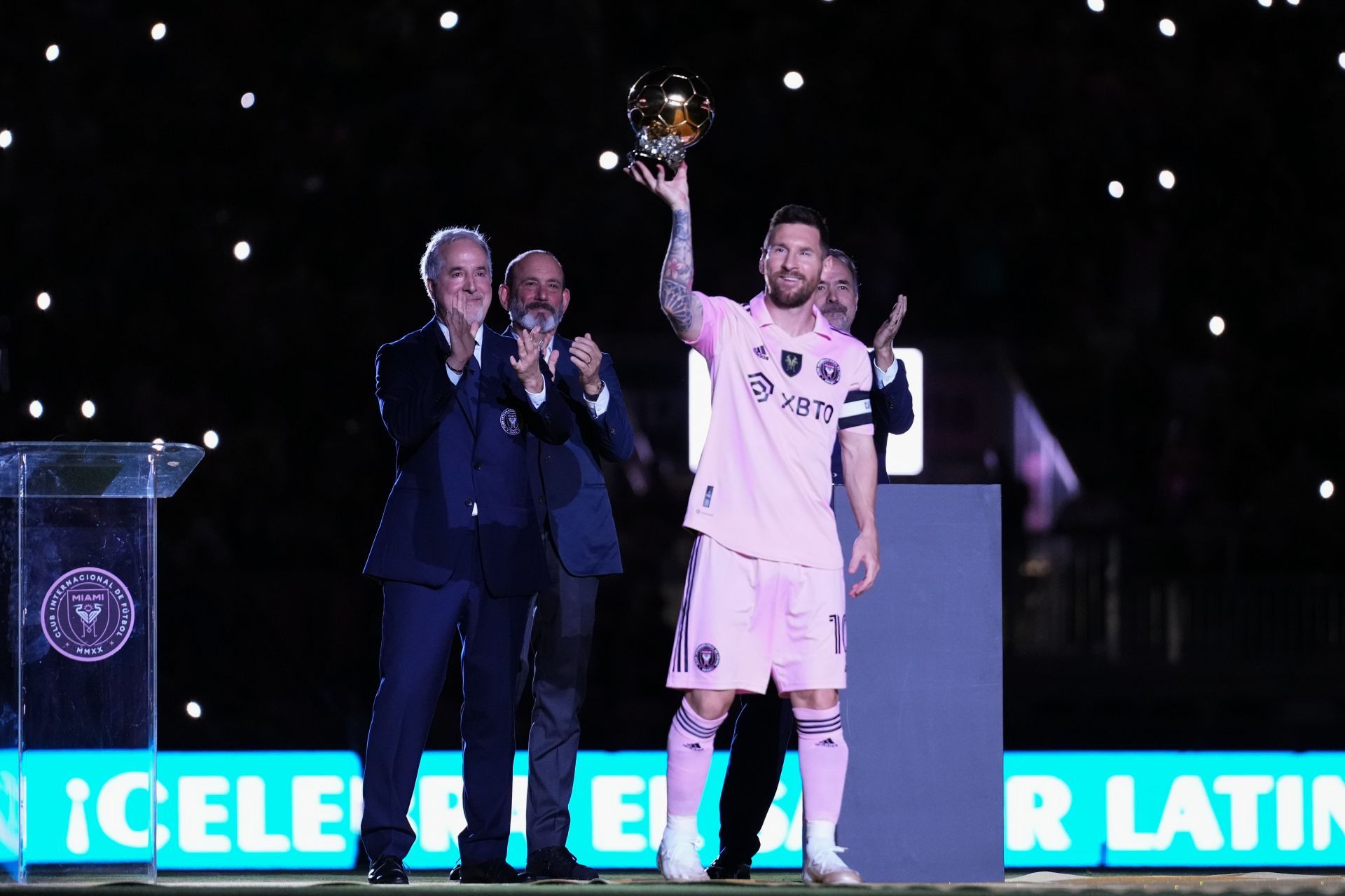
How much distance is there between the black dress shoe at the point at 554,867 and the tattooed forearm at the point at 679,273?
1480 mm

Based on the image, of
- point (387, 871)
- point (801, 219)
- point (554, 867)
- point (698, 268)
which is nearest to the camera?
point (801, 219)

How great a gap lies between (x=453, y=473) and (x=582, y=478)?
381 millimetres

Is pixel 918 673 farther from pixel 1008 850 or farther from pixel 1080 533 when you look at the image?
pixel 1080 533

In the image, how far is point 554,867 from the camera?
182 inches

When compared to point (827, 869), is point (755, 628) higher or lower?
higher

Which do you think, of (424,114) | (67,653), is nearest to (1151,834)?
(67,653)

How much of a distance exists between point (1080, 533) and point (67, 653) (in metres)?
7.59

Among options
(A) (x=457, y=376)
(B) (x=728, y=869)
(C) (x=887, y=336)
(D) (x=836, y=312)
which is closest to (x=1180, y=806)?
(B) (x=728, y=869)

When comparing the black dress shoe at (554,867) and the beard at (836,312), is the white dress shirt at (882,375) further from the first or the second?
the black dress shoe at (554,867)

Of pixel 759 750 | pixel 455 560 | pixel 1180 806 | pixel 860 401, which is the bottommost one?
pixel 1180 806

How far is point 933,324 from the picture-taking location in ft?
43.5

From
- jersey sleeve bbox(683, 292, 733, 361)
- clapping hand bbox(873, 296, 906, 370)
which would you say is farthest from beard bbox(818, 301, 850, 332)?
jersey sleeve bbox(683, 292, 733, 361)

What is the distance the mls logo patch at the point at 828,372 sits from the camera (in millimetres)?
4449

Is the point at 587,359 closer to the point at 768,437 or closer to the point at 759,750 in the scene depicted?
the point at 768,437
